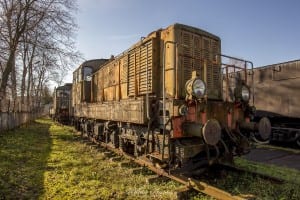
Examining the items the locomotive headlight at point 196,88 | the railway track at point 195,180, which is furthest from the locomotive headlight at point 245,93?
the railway track at point 195,180

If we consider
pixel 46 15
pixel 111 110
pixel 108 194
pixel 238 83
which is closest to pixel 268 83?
pixel 238 83

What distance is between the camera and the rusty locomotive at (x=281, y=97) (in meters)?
12.1

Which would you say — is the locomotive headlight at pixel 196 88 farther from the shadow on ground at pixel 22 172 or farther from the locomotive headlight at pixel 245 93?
the shadow on ground at pixel 22 172

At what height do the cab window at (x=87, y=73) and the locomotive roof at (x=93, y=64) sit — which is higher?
the locomotive roof at (x=93, y=64)

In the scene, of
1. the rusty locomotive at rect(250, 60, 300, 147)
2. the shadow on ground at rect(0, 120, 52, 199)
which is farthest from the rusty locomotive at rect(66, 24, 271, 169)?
the rusty locomotive at rect(250, 60, 300, 147)

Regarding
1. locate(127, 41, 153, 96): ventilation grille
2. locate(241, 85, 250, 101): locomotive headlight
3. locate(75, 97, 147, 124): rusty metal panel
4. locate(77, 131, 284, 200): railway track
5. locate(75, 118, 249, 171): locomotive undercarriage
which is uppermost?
locate(127, 41, 153, 96): ventilation grille

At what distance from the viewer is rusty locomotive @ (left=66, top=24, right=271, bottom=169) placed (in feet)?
20.4

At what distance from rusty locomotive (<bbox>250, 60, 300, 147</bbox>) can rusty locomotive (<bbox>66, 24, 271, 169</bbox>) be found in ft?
17.7

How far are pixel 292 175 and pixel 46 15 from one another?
1906 cm

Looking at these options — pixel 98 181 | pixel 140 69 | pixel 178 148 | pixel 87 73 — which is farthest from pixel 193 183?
pixel 87 73

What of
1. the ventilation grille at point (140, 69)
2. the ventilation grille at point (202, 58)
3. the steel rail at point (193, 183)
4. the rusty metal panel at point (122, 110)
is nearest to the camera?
the steel rail at point (193, 183)

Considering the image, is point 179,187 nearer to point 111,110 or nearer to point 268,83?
point 111,110

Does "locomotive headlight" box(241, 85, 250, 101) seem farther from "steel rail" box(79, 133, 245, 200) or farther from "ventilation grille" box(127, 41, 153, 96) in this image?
"steel rail" box(79, 133, 245, 200)

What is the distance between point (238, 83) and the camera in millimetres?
7465
